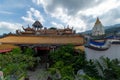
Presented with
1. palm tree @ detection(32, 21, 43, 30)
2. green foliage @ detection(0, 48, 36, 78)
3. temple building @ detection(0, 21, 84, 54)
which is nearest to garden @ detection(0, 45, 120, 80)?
green foliage @ detection(0, 48, 36, 78)

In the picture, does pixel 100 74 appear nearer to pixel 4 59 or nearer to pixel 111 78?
pixel 111 78

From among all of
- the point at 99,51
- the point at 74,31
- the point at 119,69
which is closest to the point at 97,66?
the point at 99,51

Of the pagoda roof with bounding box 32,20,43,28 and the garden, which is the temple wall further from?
the pagoda roof with bounding box 32,20,43,28

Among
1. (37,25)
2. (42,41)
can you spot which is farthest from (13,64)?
(37,25)

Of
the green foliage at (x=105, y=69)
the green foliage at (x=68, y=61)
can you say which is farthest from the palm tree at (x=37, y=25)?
the green foliage at (x=105, y=69)

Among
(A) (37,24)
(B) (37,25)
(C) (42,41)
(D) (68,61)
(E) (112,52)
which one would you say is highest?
(A) (37,24)

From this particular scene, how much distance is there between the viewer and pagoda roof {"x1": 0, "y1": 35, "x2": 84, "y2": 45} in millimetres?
20484

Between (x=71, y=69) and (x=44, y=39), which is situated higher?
(x=44, y=39)

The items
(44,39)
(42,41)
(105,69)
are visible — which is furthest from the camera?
(44,39)

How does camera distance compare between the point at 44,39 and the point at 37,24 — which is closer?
the point at 44,39

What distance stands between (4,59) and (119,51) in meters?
5.49

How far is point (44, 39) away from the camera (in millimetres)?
21609

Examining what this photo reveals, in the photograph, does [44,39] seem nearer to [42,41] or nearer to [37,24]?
[42,41]

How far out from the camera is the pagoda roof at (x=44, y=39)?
20.5 meters
